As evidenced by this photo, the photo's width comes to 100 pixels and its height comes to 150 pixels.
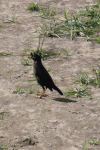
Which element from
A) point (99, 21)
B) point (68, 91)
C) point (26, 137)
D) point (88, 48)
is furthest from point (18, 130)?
point (99, 21)

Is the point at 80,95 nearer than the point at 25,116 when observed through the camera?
No

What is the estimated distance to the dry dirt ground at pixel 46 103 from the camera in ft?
13.3

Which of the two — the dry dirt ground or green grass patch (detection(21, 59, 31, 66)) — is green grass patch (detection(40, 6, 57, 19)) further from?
green grass patch (detection(21, 59, 31, 66))

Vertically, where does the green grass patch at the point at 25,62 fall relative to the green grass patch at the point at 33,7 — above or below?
below

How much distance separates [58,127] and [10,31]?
146 inches

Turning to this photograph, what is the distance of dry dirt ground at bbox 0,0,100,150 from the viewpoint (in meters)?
4.07

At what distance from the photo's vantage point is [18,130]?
4.23m

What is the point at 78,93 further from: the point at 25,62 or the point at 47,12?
the point at 47,12

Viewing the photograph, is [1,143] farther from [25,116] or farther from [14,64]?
[14,64]

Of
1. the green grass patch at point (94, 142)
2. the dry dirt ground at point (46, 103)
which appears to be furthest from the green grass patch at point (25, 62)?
the green grass patch at point (94, 142)

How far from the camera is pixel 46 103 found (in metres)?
4.93

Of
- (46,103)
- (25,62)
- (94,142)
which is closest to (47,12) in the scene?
(25,62)

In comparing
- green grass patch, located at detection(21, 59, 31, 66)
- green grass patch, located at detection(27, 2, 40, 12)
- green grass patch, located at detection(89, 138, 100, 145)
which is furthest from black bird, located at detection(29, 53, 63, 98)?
green grass patch, located at detection(27, 2, 40, 12)

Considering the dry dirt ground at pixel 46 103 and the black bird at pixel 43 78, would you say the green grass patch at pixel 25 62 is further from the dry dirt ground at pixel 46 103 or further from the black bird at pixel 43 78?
the black bird at pixel 43 78
